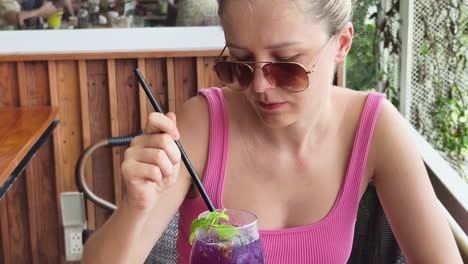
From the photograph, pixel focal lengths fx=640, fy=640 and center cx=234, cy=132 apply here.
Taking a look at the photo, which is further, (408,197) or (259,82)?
(408,197)

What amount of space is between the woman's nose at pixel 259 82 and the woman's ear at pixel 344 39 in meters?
0.26

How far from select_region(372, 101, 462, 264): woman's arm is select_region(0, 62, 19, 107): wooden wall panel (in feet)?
7.81

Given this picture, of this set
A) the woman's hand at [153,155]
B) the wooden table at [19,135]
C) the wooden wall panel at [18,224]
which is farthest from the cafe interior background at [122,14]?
the woman's hand at [153,155]

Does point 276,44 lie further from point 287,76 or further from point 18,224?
point 18,224

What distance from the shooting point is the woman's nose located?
4.15ft

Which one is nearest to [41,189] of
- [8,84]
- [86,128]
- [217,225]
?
[86,128]

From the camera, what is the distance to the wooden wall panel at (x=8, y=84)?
3383 mm

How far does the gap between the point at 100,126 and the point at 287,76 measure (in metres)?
2.40

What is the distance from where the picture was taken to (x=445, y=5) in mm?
2951

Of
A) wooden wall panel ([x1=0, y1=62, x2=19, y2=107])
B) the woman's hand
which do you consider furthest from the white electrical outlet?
the woman's hand

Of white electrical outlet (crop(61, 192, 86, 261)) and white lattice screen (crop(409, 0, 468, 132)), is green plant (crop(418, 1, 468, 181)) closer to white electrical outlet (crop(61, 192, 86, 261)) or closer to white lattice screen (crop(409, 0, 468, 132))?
white lattice screen (crop(409, 0, 468, 132))

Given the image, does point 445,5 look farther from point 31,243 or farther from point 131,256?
point 31,243

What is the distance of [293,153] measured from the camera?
156cm

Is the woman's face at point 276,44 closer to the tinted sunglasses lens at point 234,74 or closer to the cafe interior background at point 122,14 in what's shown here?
the tinted sunglasses lens at point 234,74
